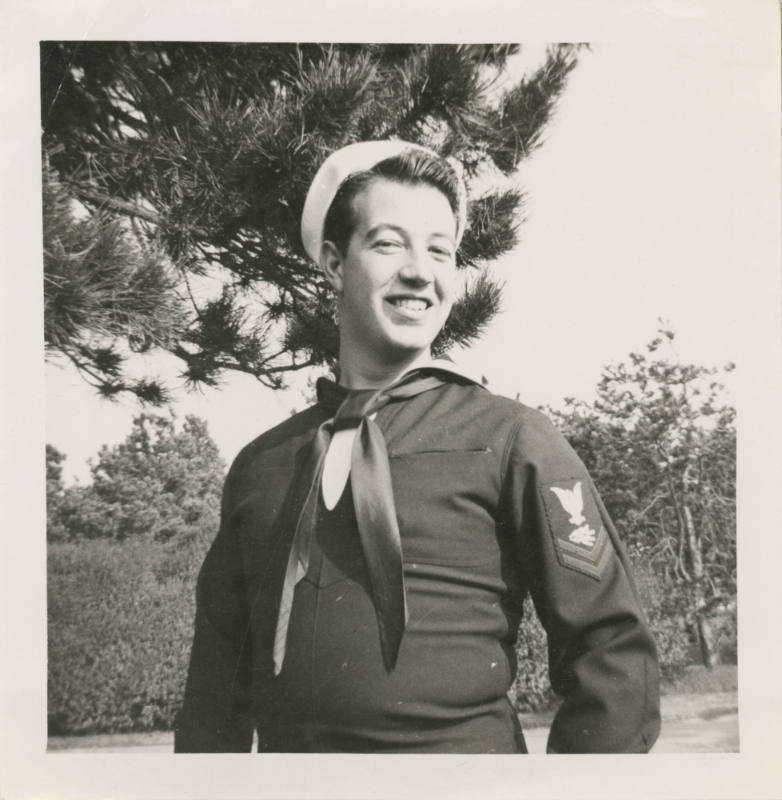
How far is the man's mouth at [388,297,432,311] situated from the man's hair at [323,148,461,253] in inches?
4.5

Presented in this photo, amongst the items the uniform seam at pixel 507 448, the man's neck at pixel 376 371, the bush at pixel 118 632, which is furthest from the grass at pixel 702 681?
the bush at pixel 118 632

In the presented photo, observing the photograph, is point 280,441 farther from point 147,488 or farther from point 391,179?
point 391,179

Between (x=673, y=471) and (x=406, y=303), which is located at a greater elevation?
(x=406, y=303)

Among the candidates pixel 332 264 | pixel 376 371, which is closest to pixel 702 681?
pixel 376 371

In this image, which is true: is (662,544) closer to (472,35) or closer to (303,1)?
(472,35)

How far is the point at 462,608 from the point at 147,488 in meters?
0.52

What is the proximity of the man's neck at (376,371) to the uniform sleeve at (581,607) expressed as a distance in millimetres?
186

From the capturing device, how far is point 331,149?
134 cm

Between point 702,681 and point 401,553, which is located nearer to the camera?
point 401,553

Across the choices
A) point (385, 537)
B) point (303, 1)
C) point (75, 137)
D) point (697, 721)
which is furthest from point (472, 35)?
point (697, 721)

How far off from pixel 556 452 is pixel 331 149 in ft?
1.82

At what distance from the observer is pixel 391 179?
1.31 meters

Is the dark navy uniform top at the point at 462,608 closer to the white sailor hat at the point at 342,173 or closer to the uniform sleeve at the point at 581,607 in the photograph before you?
the uniform sleeve at the point at 581,607

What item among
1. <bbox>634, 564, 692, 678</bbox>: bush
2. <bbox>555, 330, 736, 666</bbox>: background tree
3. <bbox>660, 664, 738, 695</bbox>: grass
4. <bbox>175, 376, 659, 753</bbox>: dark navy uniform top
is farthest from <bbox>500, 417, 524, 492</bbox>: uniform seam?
<bbox>660, 664, 738, 695</bbox>: grass
